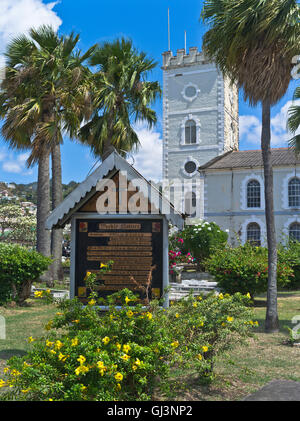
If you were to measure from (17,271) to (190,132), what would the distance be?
102 feet

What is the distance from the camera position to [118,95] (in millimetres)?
17984

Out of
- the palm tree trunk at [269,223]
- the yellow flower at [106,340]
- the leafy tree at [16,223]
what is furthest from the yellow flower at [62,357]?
the leafy tree at [16,223]

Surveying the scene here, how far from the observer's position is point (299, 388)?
17.2 ft

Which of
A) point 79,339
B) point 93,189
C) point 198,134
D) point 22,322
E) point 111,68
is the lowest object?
point 22,322

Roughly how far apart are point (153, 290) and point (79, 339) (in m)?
2.75

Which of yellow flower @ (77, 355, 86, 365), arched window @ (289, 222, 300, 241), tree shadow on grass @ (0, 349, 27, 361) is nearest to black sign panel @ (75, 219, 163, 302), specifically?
tree shadow on grass @ (0, 349, 27, 361)

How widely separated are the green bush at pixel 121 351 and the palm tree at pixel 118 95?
39.9ft

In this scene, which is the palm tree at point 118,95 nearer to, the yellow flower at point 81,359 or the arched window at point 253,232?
the yellow flower at point 81,359

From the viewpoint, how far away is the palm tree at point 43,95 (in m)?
16.5

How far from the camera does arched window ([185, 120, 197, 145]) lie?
40.7m

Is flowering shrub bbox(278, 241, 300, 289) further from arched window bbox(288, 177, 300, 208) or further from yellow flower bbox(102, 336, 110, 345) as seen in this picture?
yellow flower bbox(102, 336, 110, 345)

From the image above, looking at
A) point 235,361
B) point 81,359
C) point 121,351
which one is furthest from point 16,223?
point 81,359
